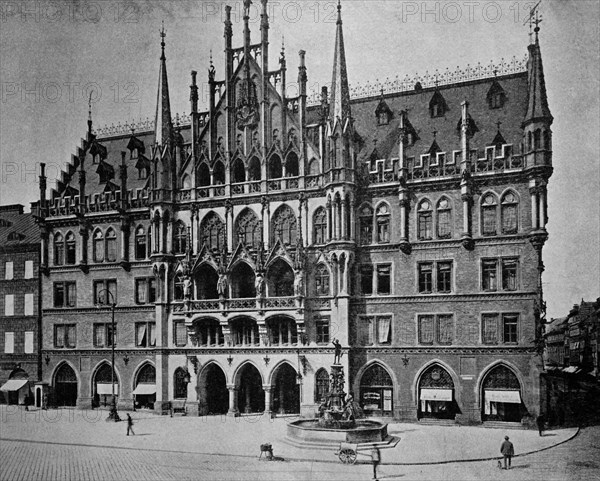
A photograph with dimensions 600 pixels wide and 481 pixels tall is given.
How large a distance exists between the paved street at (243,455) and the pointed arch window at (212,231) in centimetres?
1081

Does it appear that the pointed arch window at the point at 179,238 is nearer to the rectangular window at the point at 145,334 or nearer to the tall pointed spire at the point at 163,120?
the rectangular window at the point at 145,334

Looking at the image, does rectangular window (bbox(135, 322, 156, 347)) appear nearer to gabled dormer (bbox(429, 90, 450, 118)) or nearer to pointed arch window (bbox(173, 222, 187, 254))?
pointed arch window (bbox(173, 222, 187, 254))

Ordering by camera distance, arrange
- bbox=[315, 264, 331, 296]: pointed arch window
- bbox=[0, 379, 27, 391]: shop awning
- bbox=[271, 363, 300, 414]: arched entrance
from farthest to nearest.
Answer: bbox=[271, 363, 300, 414]: arched entrance, bbox=[315, 264, 331, 296]: pointed arch window, bbox=[0, 379, 27, 391]: shop awning

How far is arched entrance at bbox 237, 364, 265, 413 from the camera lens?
120 ft

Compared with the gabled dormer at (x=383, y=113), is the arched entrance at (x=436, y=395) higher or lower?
lower

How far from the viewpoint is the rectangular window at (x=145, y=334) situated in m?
39.0

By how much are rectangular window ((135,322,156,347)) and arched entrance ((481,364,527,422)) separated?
1839cm

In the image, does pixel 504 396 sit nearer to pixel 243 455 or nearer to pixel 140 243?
pixel 243 455

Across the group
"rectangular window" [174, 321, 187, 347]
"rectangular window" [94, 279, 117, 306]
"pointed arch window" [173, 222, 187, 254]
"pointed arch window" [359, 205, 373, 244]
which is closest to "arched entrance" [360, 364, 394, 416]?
"pointed arch window" [359, 205, 373, 244]

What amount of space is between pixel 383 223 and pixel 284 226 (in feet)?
17.2

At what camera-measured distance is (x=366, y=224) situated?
35.0 m

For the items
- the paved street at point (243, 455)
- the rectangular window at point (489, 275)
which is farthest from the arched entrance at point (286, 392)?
the rectangular window at point (489, 275)

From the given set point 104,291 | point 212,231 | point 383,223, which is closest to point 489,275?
point 383,223

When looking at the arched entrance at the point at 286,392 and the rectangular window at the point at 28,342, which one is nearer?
the arched entrance at the point at 286,392
